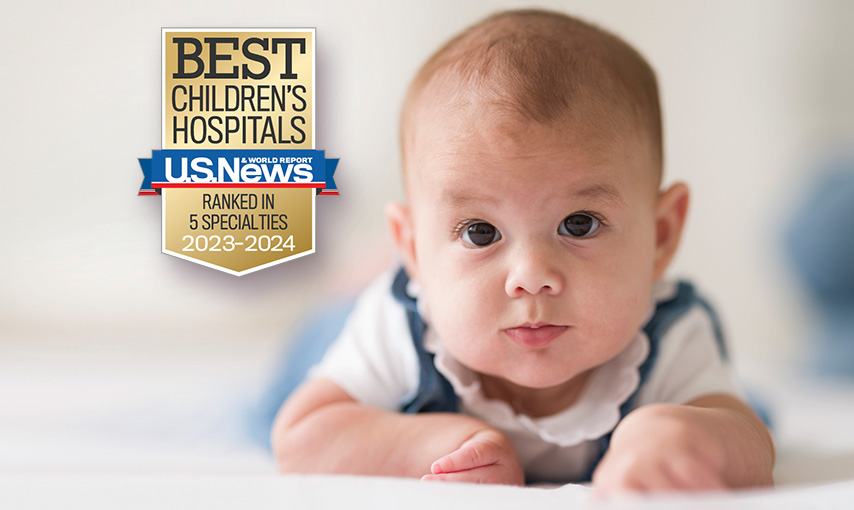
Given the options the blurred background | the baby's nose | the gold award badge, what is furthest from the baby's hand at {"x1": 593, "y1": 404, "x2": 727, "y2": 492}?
the gold award badge

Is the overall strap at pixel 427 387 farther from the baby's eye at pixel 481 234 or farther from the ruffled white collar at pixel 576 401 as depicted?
the baby's eye at pixel 481 234

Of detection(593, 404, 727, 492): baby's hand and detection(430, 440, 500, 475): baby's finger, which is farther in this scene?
detection(430, 440, 500, 475): baby's finger

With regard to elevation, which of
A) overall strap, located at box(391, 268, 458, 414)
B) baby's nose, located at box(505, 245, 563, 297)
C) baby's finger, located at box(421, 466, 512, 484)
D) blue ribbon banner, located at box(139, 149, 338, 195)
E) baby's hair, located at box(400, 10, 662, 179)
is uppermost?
baby's hair, located at box(400, 10, 662, 179)

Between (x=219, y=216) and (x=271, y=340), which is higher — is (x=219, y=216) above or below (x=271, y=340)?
above

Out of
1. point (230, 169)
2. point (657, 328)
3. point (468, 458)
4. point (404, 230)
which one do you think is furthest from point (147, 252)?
point (657, 328)

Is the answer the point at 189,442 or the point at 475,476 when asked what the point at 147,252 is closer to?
the point at 189,442

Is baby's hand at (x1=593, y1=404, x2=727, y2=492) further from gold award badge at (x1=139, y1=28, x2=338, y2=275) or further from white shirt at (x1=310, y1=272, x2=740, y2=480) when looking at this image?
gold award badge at (x1=139, y1=28, x2=338, y2=275)

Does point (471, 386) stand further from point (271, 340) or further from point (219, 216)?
point (271, 340)

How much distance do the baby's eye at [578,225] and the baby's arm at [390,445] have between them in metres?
0.19

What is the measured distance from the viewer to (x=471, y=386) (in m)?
0.81

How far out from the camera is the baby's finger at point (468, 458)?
0.65 m

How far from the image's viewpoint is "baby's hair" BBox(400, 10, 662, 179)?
0.67 m

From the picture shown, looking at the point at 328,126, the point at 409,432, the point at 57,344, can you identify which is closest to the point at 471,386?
the point at 409,432

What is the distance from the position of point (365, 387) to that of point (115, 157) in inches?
14.0
